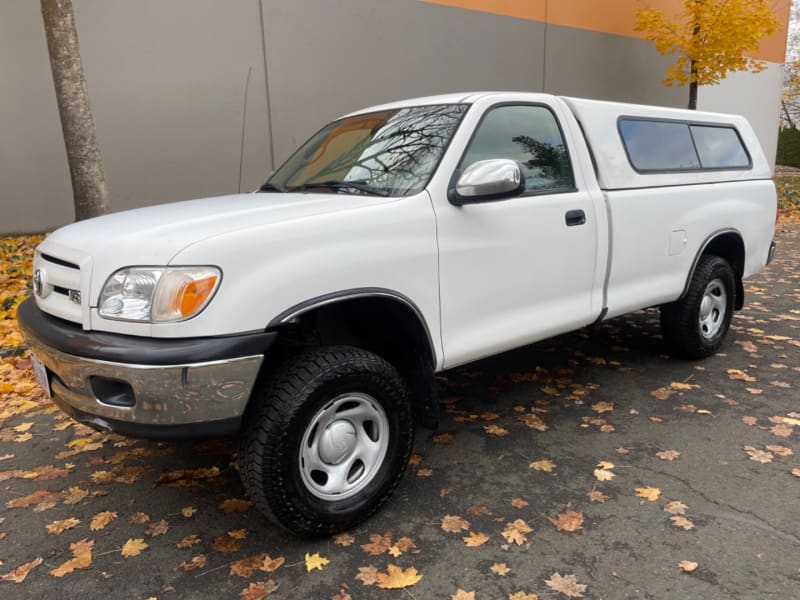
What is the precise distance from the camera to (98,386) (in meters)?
2.40

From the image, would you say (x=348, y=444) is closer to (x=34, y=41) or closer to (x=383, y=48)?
(x=34, y=41)

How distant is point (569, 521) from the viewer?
2.84 meters

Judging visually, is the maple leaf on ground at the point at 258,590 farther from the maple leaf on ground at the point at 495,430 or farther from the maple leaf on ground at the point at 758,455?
the maple leaf on ground at the point at 758,455

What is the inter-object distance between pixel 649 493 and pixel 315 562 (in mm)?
1669

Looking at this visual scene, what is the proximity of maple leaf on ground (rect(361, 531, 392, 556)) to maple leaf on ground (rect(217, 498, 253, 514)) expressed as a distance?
0.67m

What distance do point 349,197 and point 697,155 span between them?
10.5 ft

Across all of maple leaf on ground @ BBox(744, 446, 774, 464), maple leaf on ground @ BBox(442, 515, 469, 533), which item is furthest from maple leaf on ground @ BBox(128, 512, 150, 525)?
maple leaf on ground @ BBox(744, 446, 774, 464)

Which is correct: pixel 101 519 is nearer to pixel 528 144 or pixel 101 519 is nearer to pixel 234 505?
pixel 234 505

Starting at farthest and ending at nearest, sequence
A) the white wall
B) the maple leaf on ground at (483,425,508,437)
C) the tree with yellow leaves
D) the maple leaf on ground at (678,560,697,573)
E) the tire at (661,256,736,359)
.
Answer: the white wall → the tree with yellow leaves → the tire at (661,256,736,359) → the maple leaf on ground at (483,425,508,437) → the maple leaf on ground at (678,560,697,573)

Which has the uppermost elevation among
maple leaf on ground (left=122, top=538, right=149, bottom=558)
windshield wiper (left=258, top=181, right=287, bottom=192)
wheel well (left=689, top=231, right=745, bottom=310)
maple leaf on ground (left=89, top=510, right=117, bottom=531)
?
windshield wiper (left=258, top=181, right=287, bottom=192)

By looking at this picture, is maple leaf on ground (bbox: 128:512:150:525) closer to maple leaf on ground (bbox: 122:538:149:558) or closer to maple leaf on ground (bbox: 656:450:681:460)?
maple leaf on ground (bbox: 122:538:149:558)

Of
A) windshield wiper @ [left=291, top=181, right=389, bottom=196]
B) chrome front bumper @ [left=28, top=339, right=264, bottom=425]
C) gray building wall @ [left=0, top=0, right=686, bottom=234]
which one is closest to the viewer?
chrome front bumper @ [left=28, top=339, right=264, bottom=425]

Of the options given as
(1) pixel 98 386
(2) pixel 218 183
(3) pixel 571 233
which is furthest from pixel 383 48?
(1) pixel 98 386

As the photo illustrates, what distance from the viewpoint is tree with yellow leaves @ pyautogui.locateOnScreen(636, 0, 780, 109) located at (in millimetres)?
13867
